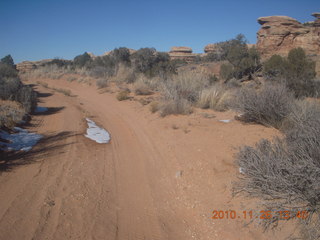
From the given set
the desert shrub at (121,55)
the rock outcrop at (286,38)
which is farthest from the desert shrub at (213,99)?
the rock outcrop at (286,38)

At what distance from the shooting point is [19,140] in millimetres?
5352

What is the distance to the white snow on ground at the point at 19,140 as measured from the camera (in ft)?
15.9

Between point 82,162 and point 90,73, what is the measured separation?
828 inches

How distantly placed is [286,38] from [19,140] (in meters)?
31.7

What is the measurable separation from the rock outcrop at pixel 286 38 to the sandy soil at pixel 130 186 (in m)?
25.2

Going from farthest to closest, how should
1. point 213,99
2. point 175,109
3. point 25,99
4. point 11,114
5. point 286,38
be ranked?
point 286,38, point 213,99, point 25,99, point 175,109, point 11,114

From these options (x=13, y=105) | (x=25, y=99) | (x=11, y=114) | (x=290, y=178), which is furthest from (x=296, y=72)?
(x=13, y=105)

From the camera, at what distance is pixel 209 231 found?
2.97 metres

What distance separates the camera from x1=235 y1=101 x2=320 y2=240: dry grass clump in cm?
258

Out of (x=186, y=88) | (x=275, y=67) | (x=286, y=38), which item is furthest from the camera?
(x=286, y=38)

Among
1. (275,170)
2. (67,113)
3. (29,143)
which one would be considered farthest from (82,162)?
(67,113)
